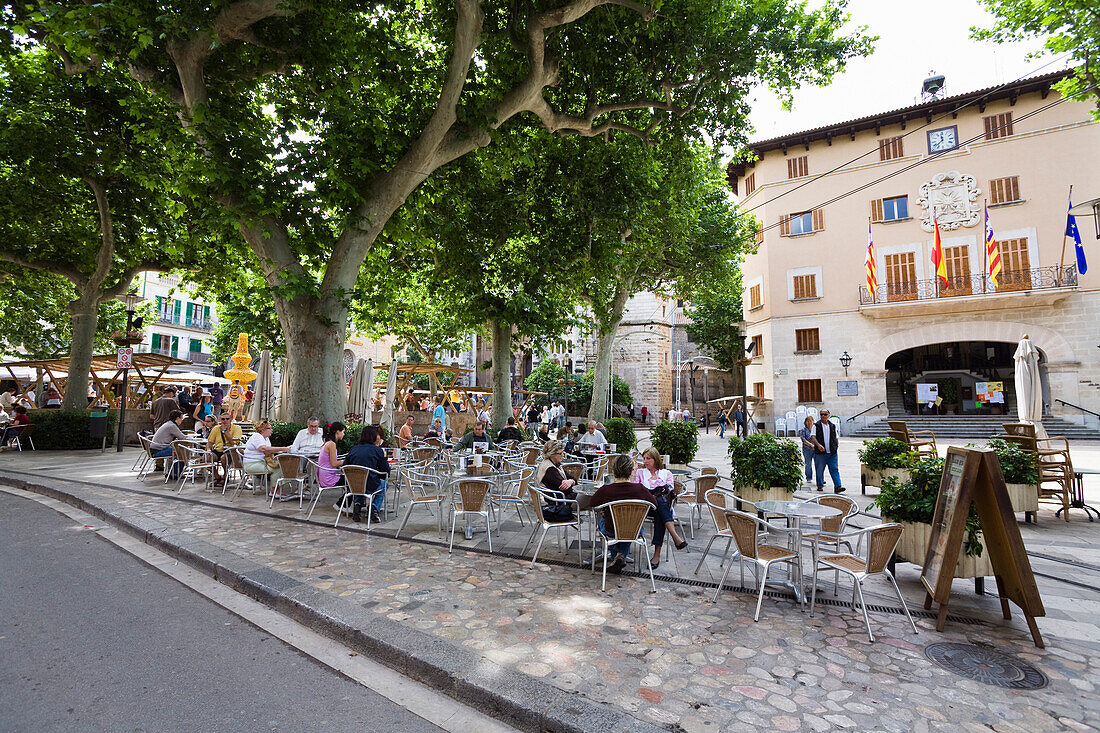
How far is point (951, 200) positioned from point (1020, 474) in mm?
24897

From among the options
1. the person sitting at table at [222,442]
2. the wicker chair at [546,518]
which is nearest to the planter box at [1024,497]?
the wicker chair at [546,518]

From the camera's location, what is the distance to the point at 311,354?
9.19 meters

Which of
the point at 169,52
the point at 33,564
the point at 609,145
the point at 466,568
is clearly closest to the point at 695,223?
the point at 609,145

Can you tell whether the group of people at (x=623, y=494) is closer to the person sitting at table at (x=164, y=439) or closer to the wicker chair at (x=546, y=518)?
the wicker chair at (x=546, y=518)

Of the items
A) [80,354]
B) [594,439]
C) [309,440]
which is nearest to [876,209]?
[594,439]

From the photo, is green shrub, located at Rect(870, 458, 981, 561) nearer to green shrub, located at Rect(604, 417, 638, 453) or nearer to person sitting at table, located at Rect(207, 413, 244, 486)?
person sitting at table, located at Rect(207, 413, 244, 486)

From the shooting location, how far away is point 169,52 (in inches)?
324

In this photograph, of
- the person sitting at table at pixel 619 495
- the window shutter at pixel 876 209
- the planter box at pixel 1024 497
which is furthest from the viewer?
the window shutter at pixel 876 209

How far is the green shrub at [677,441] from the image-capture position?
38.1ft

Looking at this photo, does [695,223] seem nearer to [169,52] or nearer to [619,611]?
[169,52]

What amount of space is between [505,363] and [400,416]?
13.2ft

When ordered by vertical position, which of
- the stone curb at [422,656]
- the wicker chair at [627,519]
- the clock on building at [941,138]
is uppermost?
the clock on building at [941,138]

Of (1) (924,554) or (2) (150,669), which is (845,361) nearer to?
(1) (924,554)

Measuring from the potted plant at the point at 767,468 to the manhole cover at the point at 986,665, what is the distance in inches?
129
